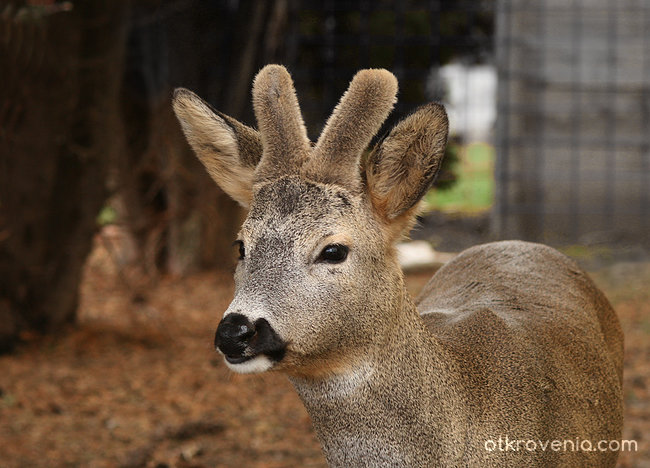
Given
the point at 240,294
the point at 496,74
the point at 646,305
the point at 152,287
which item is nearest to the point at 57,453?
the point at 152,287

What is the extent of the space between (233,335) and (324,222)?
0.46 m

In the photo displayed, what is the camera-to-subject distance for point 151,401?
19.0ft

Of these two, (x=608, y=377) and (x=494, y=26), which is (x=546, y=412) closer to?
(x=608, y=377)

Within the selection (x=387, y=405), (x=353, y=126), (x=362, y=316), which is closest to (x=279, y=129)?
(x=353, y=126)

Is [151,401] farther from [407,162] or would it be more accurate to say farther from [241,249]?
[407,162]

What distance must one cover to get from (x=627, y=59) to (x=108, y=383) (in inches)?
311

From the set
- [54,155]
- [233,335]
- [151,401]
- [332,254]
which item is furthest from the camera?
[54,155]

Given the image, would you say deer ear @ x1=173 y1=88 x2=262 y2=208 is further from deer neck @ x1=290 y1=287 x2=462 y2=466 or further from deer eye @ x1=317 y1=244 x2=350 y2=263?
deer neck @ x1=290 y1=287 x2=462 y2=466

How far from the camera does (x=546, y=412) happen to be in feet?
9.41

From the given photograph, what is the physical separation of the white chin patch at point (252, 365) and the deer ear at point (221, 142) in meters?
0.76

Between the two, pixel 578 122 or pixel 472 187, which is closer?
pixel 578 122

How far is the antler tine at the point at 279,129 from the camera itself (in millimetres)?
2766

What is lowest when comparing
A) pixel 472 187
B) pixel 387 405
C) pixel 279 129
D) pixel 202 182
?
pixel 472 187

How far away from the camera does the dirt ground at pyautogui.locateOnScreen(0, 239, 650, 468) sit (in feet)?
16.1
